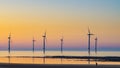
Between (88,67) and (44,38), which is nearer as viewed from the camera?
(88,67)

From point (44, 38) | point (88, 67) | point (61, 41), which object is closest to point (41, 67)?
point (88, 67)

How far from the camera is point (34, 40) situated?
7338 inches

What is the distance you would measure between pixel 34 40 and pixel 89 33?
145 feet

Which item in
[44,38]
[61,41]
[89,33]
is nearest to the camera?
[89,33]

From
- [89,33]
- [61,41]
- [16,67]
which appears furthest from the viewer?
[61,41]

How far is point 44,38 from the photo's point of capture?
169 m

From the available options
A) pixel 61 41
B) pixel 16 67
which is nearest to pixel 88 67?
pixel 16 67

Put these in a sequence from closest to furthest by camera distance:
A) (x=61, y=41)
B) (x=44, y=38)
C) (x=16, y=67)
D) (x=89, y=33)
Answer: (x=16, y=67) < (x=89, y=33) < (x=44, y=38) < (x=61, y=41)

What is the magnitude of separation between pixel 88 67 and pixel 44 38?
106 meters

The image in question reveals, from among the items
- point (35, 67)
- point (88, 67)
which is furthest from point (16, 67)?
point (88, 67)

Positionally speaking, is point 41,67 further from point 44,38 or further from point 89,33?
point 44,38

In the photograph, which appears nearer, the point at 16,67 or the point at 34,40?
the point at 16,67

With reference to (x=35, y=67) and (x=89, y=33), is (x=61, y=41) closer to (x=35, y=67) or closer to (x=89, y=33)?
(x=89, y=33)

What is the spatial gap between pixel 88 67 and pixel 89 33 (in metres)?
86.7
